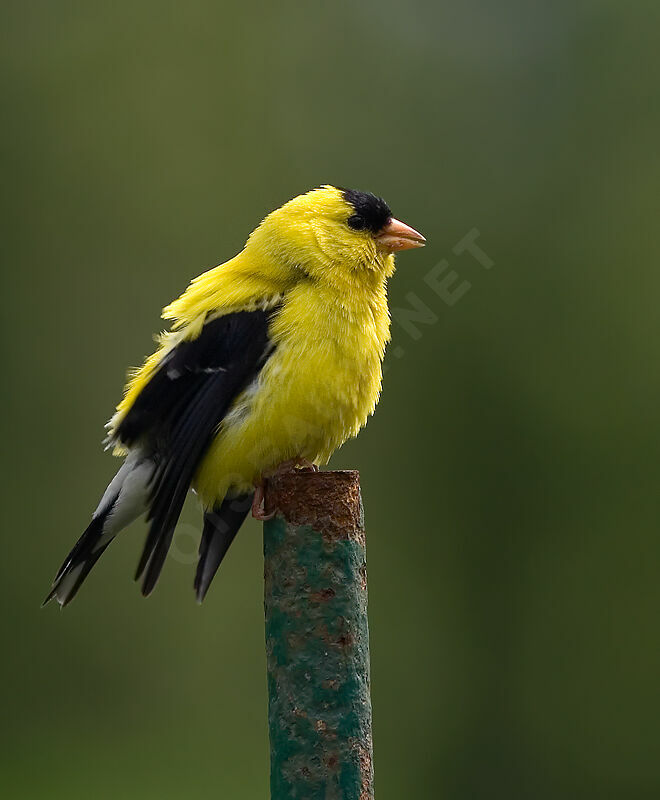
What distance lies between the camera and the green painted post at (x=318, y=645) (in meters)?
2.41

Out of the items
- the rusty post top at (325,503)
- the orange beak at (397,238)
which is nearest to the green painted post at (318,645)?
the rusty post top at (325,503)

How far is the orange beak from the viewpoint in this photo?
4.05 m

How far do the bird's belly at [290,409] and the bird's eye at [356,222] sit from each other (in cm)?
56

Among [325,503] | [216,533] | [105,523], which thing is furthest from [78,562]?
[325,503]

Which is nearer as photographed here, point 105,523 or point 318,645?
point 318,645

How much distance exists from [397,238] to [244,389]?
875mm

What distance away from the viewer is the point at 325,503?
8.60 ft

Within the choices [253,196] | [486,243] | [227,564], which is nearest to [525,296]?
[486,243]

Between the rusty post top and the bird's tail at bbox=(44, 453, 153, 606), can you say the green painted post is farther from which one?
the bird's tail at bbox=(44, 453, 153, 606)

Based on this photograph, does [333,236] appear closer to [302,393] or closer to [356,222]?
[356,222]

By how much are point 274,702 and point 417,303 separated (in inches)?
119

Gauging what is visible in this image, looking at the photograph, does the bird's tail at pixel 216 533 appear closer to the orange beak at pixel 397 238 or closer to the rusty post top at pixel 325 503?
the orange beak at pixel 397 238

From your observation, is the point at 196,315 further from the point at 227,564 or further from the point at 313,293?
the point at 227,564

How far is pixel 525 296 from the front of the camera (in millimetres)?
8062
